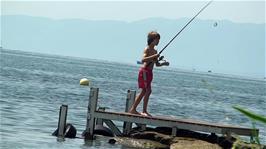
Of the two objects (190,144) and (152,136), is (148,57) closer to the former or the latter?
(190,144)

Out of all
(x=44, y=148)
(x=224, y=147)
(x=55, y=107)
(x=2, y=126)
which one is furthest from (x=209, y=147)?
(x=55, y=107)

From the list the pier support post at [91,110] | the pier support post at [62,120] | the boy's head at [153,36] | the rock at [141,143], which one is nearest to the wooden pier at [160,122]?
the pier support post at [91,110]

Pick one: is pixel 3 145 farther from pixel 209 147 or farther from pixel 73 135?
pixel 209 147

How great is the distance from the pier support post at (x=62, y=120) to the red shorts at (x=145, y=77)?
262 centimetres

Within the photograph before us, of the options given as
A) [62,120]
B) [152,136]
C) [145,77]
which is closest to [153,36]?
[145,77]

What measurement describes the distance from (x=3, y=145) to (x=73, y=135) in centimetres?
193

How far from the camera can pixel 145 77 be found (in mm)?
11719

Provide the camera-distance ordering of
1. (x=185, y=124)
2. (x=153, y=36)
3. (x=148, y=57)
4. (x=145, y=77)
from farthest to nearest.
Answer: (x=185, y=124)
(x=145, y=77)
(x=148, y=57)
(x=153, y=36)

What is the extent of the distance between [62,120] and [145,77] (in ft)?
10.4

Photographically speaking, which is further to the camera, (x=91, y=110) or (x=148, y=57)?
(x=91, y=110)

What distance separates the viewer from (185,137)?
12.9 metres

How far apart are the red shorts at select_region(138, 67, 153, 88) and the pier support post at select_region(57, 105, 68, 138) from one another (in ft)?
8.61

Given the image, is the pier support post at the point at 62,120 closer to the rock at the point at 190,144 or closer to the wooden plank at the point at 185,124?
the wooden plank at the point at 185,124

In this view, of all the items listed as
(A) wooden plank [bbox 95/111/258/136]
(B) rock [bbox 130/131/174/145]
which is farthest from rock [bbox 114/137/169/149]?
(A) wooden plank [bbox 95/111/258/136]
